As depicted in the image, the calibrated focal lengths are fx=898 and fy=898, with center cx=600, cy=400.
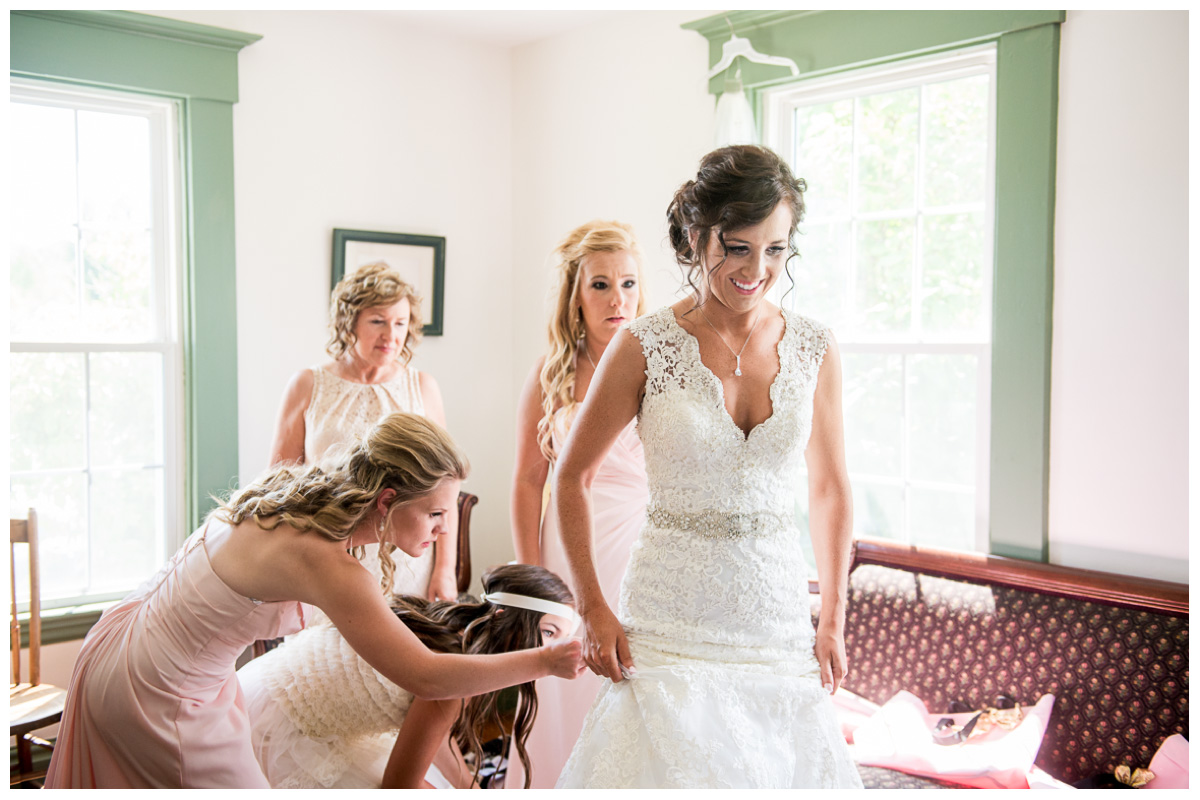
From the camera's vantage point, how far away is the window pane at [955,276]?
9.44ft

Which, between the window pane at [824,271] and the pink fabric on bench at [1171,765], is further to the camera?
the window pane at [824,271]

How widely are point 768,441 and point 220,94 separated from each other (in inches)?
109

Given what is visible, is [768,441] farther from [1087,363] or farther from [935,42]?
[935,42]

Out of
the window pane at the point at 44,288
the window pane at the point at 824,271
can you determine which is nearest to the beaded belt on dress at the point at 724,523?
the window pane at the point at 824,271

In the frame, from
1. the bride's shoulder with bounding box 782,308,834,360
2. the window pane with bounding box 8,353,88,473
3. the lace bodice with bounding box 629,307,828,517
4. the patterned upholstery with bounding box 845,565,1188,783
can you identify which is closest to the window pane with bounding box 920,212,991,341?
the patterned upholstery with bounding box 845,565,1188,783

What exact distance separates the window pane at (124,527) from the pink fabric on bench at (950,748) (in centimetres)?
265

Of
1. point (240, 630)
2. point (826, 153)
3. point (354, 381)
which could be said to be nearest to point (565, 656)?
point (240, 630)

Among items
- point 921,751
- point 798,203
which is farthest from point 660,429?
point 921,751

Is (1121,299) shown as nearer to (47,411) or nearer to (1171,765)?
(1171,765)

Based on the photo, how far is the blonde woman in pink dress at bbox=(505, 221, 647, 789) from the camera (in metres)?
2.35

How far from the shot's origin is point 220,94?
11.1 feet

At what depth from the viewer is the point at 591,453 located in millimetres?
1603

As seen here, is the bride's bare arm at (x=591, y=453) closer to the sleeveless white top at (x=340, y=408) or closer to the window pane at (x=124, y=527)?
the sleeveless white top at (x=340, y=408)

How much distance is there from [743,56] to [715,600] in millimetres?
2347
